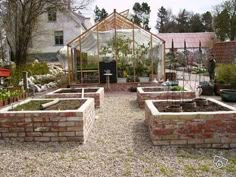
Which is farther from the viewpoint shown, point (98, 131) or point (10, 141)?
point (98, 131)

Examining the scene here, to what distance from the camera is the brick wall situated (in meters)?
23.6

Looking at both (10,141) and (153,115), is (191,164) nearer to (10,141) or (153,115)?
(153,115)

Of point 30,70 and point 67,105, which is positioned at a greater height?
point 30,70

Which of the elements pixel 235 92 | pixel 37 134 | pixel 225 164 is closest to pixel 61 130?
pixel 37 134

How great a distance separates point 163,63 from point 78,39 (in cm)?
431

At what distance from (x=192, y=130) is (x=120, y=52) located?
36.1 feet

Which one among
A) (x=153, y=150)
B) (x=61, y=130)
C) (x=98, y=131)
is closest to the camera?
(x=153, y=150)

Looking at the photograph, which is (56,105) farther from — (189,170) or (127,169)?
(189,170)

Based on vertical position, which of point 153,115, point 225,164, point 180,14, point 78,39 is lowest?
point 225,164

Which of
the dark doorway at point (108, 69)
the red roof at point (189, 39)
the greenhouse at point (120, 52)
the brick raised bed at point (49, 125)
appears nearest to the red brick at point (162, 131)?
the brick raised bed at point (49, 125)

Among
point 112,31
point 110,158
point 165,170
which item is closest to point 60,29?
point 112,31

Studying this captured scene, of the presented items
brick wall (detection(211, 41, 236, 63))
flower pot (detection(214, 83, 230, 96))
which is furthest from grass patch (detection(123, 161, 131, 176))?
brick wall (detection(211, 41, 236, 63))

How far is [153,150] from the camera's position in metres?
5.46

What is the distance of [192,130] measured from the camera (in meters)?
5.66
